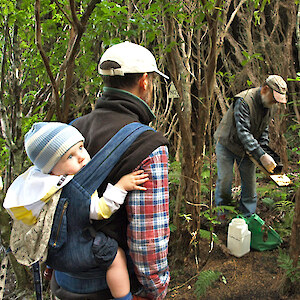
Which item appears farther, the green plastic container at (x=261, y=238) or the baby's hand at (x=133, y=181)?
the green plastic container at (x=261, y=238)

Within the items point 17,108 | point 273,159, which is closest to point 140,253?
point 17,108

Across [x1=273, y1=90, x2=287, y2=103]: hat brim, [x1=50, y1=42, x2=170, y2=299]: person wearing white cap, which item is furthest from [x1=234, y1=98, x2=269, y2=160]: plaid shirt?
A: [x1=50, y1=42, x2=170, y2=299]: person wearing white cap

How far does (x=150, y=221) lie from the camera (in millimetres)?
1245

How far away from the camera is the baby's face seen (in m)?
1.27

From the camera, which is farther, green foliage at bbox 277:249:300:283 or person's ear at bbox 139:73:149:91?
green foliage at bbox 277:249:300:283

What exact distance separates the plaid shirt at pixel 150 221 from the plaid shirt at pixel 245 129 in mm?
2548

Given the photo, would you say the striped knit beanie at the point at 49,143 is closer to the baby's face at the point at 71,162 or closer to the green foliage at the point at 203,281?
the baby's face at the point at 71,162

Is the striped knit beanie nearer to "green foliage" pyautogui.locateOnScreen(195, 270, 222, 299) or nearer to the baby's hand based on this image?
the baby's hand

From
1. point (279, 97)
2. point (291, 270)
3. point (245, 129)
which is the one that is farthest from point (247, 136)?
point (291, 270)

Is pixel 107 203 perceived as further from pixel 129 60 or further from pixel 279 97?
pixel 279 97

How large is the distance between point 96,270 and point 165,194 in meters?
0.45

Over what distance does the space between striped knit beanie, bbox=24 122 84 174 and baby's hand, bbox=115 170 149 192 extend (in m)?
0.26

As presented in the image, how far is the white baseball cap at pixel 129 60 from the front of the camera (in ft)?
4.40

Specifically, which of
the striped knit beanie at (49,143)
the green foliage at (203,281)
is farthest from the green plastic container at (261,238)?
the striped knit beanie at (49,143)
